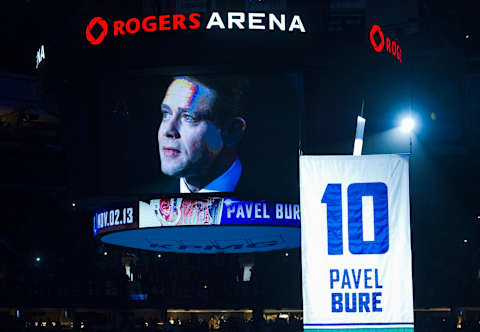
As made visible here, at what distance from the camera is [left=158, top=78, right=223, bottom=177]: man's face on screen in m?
20.8

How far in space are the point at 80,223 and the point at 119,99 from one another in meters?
12.9

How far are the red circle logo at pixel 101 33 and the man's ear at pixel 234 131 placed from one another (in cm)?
410

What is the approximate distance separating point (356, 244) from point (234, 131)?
1309 centimetres

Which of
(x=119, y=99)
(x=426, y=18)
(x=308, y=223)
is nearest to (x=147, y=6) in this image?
(x=119, y=99)

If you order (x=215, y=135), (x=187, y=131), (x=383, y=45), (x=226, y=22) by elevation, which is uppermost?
(x=226, y=22)

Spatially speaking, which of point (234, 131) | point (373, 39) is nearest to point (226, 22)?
point (234, 131)

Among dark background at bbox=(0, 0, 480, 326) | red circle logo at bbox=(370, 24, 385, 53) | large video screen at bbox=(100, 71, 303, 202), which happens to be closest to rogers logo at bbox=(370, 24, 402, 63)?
red circle logo at bbox=(370, 24, 385, 53)

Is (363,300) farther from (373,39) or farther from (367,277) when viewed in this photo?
(373,39)

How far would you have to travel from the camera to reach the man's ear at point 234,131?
68.4 ft

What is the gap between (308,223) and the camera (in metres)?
8.02

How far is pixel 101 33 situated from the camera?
69.7 ft

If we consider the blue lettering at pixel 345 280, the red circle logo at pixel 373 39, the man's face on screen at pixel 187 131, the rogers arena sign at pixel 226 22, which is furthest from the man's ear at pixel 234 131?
the blue lettering at pixel 345 280

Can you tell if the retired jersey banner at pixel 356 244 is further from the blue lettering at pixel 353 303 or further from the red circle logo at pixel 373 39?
the red circle logo at pixel 373 39

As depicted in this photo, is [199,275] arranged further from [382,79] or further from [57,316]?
[382,79]
